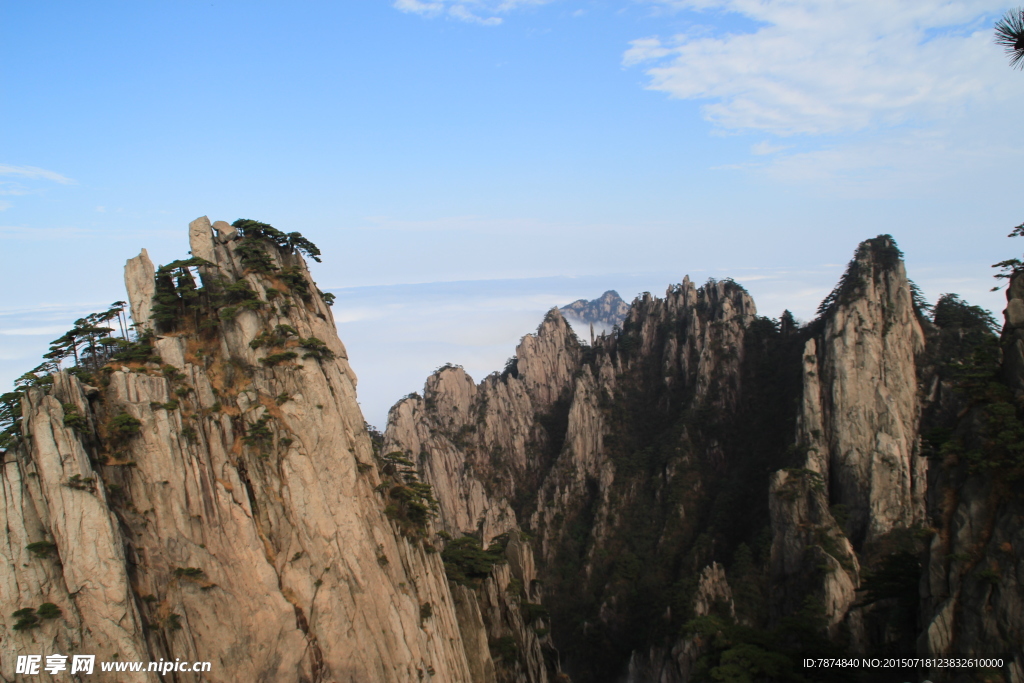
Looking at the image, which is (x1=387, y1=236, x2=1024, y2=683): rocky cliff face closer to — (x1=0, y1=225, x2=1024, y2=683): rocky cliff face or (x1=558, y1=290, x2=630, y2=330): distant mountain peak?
(x1=0, y1=225, x2=1024, y2=683): rocky cliff face

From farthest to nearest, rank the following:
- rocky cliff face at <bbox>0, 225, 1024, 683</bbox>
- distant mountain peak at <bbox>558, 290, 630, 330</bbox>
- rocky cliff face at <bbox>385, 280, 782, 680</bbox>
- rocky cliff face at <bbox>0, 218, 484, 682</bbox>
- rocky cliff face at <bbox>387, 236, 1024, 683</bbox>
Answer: distant mountain peak at <bbox>558, 290, 630, 330</bbox> → rocky cliff face at <bbox>385, 280, 782, 680</bbox> → rocky cliff face at <bbox>387, 236, 1024, 683</bbox> → rocky cliff face at <bbox>0, 218, 484, 682</bbox> → rocky cliff face at <bbox>0, 225, 1024, 683</bbox>

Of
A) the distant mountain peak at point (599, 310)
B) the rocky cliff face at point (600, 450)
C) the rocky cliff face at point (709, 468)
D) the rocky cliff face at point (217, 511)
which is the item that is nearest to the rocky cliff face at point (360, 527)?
the rocky cliff face at point (217, 511)

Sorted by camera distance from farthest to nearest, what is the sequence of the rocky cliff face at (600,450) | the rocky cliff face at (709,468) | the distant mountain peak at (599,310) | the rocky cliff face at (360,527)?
the distant mountain peak at (599,310)
the rocky cliff face at (600,450)
the rocky cliff face at (709,468)
the rocky cliff face at (360,527)

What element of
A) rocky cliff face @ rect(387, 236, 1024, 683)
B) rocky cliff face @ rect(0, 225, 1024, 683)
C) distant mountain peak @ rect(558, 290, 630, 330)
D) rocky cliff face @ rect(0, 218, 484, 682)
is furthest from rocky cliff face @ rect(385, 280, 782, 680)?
distant mountain peak @ rect(558, 290, 630, 330)

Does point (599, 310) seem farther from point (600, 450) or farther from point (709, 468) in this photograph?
point (709, 468)

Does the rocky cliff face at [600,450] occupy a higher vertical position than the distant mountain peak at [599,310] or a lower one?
lower

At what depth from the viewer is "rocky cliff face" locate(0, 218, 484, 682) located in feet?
101

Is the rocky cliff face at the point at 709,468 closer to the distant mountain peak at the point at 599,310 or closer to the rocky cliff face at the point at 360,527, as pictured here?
the rocky cliff face at the point at 360,527

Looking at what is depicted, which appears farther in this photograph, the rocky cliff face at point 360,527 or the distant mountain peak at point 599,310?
the distant mountain peak at point 599,310

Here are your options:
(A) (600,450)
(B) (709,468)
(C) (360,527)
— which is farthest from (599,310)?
(C) (360,527)

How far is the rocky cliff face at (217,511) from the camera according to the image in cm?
3070

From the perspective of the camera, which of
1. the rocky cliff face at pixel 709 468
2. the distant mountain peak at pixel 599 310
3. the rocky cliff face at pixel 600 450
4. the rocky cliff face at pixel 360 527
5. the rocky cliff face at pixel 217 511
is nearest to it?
the rocky cliff face at pixel 360 527

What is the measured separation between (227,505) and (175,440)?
4043 mm

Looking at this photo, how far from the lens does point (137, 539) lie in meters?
32.8
